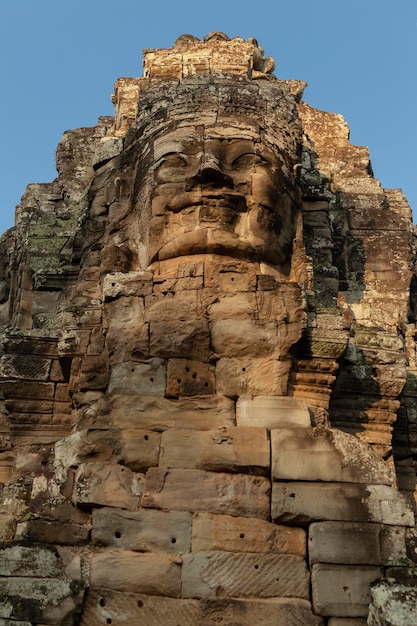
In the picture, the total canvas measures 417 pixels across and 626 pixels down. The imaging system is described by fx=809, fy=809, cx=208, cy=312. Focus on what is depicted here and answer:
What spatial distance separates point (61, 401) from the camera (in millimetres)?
9852

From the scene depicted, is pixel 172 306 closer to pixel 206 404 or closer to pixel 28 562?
pixel 206 404

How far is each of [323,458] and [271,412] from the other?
0.69 metres

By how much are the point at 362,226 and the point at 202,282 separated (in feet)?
17.4

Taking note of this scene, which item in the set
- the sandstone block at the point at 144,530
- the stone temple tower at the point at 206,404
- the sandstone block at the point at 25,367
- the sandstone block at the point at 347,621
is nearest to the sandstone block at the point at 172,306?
the stone temple tower at the point at 206,404

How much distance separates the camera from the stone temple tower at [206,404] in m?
6.77

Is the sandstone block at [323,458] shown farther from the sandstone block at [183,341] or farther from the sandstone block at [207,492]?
the sandstone block at [183,341]

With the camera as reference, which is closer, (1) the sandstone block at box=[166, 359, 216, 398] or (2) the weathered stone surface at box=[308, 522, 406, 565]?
(2) the weathered stone surface at box=[308, 522, 406, 565]

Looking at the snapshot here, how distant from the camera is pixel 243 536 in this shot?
6957 millimetres

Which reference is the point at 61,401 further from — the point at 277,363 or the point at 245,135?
the point at 245,135

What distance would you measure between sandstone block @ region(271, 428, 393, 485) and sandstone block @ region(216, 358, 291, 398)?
531 millimetres

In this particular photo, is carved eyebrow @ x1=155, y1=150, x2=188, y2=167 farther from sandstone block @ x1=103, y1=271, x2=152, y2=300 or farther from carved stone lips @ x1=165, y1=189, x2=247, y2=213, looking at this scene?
sandstone block @ x1=103, y1=271, x2=152, y2=300

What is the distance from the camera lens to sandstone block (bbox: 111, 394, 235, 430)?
25.0 feet

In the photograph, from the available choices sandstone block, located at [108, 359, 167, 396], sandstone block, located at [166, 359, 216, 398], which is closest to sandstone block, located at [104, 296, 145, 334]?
sandstone block, located at [108, 359, 167, 396]

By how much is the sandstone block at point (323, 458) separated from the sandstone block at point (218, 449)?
0.43 feet
